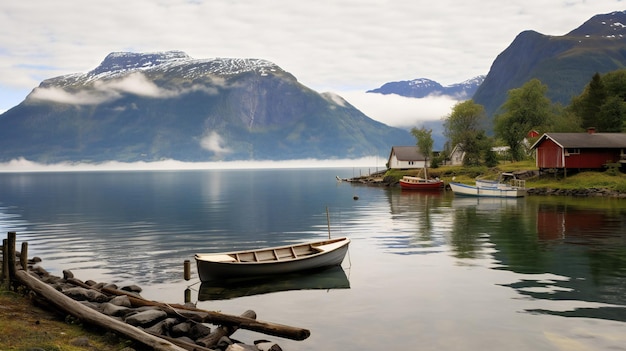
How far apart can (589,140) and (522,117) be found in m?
40.0

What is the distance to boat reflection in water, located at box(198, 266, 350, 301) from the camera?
30.4 metres

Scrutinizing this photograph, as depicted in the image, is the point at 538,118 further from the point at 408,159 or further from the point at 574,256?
the point at 574,256

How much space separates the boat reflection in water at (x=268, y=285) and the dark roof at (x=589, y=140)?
77.5 meters

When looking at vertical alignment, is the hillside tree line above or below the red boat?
above

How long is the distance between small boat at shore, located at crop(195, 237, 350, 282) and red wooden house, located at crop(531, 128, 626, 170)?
75339 millimetres

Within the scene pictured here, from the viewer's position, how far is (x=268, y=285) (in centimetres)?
3203

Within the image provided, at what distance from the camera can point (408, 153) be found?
553 feet

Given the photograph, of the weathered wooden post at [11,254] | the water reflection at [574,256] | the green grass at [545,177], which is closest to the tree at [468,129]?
the green grass at [545,177]

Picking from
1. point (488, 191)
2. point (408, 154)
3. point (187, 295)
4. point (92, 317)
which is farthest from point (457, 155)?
point (92, 317)

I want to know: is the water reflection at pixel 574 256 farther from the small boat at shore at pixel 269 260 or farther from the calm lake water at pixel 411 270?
the small boat at shore at pixel 269 260

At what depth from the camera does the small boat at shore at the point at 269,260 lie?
31.7 meters

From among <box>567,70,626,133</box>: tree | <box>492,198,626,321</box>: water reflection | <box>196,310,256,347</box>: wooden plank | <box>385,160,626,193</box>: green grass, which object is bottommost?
<box>492,198,626,321</box>: water reflection

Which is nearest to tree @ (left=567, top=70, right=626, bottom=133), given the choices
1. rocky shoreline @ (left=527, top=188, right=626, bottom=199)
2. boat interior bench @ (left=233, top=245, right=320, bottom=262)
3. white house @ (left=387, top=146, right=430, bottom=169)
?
rocky shoreline @ (left=527, top=188, right=626, bottom=199)

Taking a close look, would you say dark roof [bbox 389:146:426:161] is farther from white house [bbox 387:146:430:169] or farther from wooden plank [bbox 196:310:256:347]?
wooden plank [bbox 196:310:256:347]
